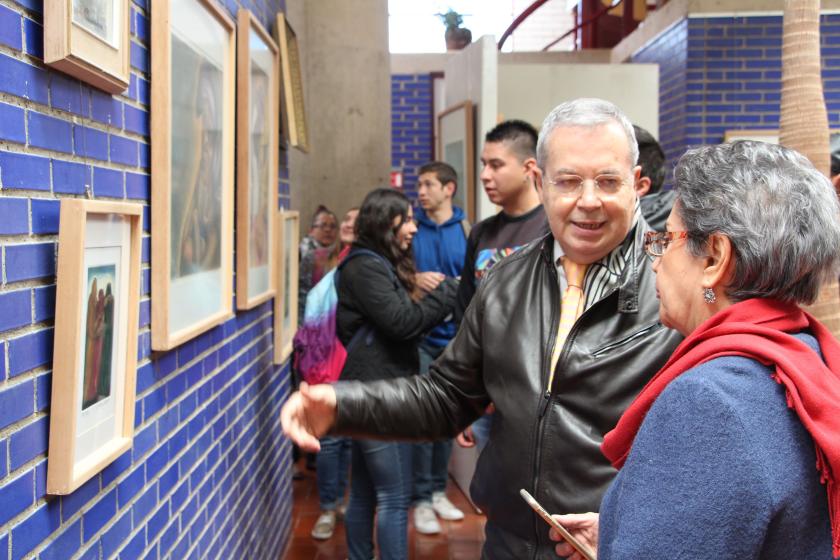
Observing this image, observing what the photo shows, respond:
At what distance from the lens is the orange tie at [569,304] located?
218 cm

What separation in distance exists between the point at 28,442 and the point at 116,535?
571mm

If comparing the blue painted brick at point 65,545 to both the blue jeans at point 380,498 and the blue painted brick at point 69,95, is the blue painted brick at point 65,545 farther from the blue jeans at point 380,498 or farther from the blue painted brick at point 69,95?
the blue jeans at point 380,498

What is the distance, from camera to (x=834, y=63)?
8391 millimetres

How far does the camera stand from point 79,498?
1789 mm

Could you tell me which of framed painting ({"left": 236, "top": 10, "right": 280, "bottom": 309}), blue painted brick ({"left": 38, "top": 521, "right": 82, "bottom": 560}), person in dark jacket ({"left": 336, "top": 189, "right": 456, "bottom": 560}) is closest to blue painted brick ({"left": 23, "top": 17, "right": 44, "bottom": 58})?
blue painted brick ({"left": 38, "top": 521, "right": 82, "bottom": 560})

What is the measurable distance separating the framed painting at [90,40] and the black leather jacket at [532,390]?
0.96m

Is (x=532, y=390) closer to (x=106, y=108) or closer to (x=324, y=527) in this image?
(x=106, y=108)

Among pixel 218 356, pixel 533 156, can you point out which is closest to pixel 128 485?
pixel 218 356

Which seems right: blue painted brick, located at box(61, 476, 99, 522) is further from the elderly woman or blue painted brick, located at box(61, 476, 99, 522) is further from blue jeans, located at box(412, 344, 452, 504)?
blue jeans, located at box(412, 344, 452, 504)

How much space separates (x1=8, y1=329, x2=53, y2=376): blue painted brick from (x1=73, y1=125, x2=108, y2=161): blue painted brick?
39cm

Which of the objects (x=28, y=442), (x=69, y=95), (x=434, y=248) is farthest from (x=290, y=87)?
(x=28, y=442)

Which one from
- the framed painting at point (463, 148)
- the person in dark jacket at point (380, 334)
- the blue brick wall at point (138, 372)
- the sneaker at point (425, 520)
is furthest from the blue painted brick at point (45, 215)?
→ the framed painting at point (463, 148)

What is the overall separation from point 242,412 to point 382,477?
713 millimetres

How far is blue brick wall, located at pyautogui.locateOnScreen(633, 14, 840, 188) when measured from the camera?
8312 mm
